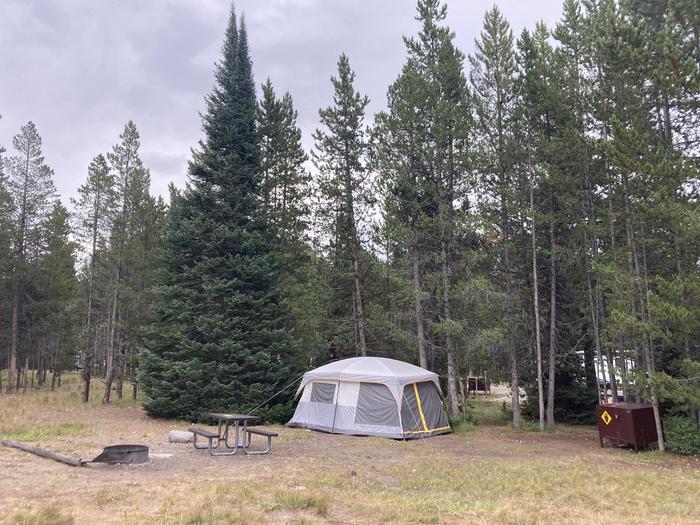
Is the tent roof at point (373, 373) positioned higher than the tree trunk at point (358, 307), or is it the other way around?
the tree trunk at point (358, 307)

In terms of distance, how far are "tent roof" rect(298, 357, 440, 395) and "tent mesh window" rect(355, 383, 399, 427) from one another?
0.35m

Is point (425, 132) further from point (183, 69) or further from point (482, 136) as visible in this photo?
point (183, 69)

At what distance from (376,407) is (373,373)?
110 cm

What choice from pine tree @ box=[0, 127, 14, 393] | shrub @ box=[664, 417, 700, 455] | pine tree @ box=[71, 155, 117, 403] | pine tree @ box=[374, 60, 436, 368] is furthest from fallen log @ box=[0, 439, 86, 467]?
pine tree @ box=[0, 127, 14, 393]

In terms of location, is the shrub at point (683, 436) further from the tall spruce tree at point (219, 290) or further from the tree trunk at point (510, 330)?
the tall spruce tree at point (219, 290)

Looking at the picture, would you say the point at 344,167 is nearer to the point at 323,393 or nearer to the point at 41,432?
the point at 323,393

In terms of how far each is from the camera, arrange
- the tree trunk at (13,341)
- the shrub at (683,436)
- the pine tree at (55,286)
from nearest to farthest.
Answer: the shrub at (683,436) < the tree trunk at (13,341) < the pine tree at (55,286)

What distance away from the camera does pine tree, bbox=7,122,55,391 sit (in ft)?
87.3

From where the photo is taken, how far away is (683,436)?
1284 centimetres

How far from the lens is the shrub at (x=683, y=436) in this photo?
12703mm

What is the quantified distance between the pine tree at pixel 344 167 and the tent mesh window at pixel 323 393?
3786 millimetres

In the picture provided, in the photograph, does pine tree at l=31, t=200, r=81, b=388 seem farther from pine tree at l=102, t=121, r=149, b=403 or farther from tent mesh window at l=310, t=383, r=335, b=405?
tent mesh window at l=310, t=383, r=335, b=405

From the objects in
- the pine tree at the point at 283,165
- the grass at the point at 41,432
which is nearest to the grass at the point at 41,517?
the grass at the point at 41,432

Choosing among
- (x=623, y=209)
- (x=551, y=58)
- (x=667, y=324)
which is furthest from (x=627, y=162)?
(x=551, y=58)
